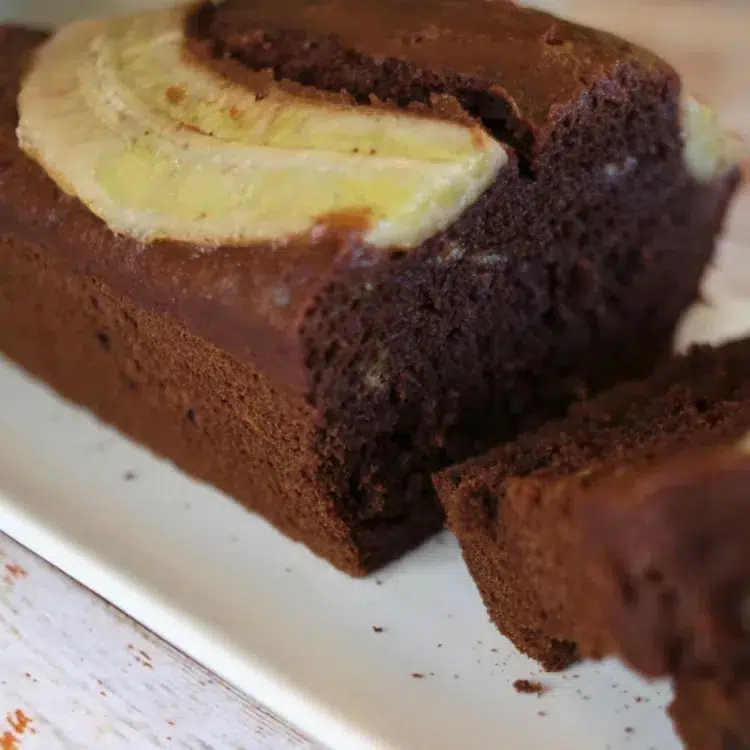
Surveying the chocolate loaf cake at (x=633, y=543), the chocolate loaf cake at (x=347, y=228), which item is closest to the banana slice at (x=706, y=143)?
the chocolate loaf cake at (x=347, y=228)

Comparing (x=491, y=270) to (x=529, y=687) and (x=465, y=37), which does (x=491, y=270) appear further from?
(x=529, y=687)

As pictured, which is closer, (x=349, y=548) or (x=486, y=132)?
(x=486, y=132)

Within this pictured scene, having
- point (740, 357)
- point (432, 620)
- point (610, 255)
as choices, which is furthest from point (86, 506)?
point (740, 357)

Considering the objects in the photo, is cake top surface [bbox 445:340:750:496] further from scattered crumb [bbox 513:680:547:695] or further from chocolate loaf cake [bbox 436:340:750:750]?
scattered crumb [bbox 513:680:547:695]

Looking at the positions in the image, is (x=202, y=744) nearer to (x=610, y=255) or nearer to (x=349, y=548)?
(x=349, y=548)

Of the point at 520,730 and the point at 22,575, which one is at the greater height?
the point at 520,730

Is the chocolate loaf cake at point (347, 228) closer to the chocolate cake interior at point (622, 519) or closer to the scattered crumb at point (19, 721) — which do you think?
the chocolate cake interior at point (622, 519)

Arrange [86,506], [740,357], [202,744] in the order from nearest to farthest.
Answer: [202,744] < [740,357] < [86,506]
